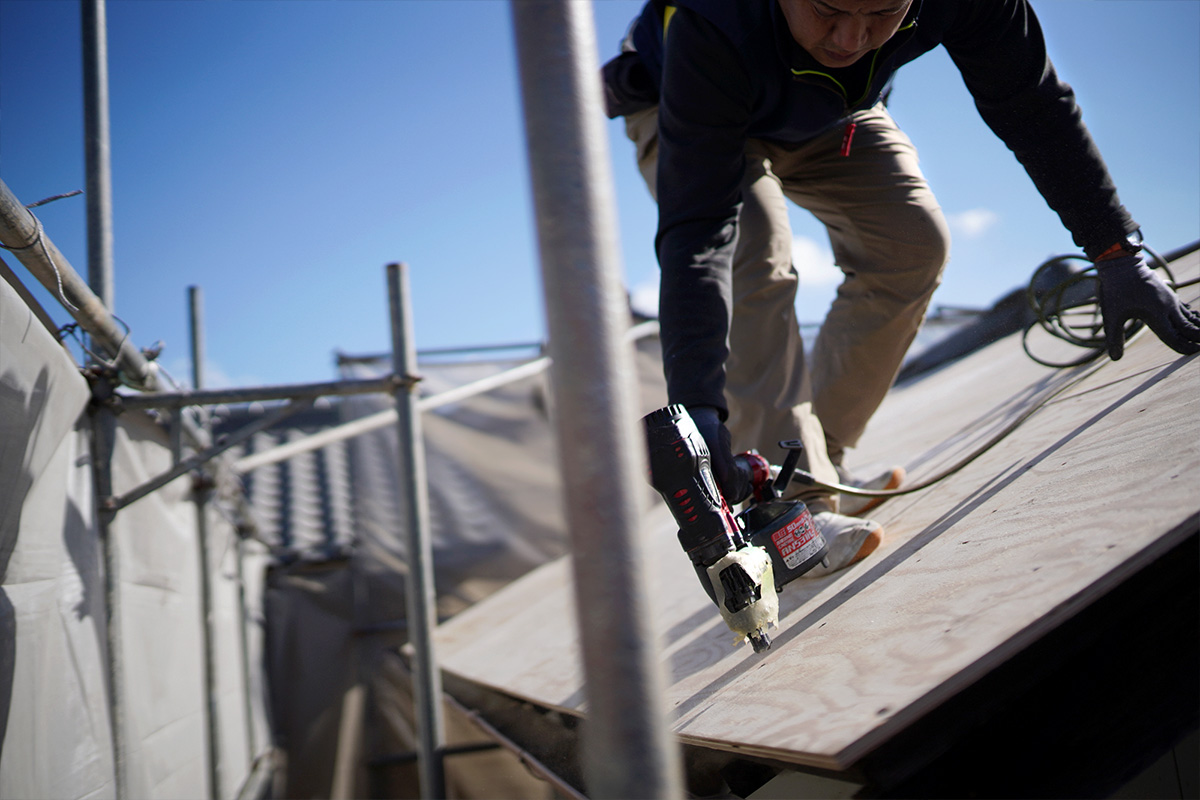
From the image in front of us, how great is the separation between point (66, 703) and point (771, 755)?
47.5 inches

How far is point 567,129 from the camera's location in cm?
53

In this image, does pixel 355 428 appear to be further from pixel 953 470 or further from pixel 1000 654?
pixel 1000 654

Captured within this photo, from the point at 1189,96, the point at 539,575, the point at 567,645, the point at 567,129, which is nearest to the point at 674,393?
the point at 567,129

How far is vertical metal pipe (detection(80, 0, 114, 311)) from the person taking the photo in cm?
187

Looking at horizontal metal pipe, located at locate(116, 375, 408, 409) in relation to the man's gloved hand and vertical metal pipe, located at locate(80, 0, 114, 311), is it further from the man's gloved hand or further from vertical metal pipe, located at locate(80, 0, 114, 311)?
the man's gloved hand

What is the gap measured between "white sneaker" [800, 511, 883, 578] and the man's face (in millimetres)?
776

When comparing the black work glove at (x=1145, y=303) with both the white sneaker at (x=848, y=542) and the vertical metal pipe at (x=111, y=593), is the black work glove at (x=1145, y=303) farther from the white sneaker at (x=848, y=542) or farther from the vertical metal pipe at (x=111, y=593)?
the vertical metal pipe at (x=111, y=593)

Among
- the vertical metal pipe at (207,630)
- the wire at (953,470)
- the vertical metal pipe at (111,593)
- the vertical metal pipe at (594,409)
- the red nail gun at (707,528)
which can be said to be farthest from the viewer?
the vertical metal pipe at (207,630)

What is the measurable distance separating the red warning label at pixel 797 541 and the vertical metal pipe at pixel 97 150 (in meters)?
1.62

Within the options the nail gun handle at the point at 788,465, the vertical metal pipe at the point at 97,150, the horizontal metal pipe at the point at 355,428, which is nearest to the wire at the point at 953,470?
the nail gun handle at the point at 788,465

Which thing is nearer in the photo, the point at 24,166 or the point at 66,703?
the point at 66,703

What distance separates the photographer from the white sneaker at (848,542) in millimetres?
1346

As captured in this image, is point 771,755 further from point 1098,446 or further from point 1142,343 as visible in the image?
point 1142,343

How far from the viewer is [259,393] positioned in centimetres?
211
